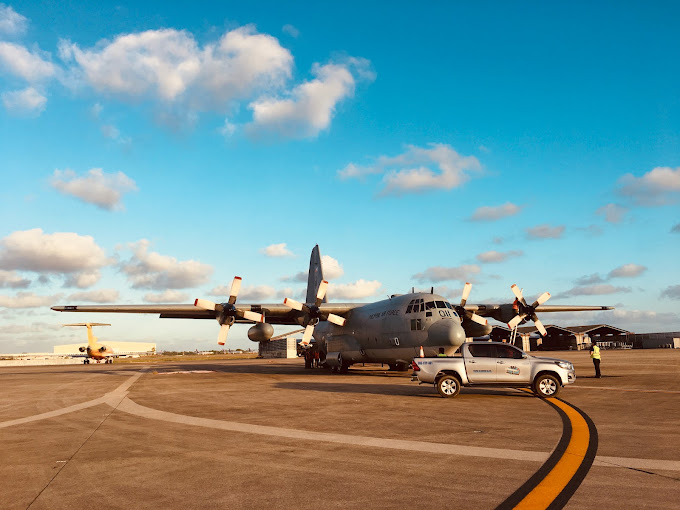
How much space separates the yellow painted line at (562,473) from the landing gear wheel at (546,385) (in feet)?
19.3

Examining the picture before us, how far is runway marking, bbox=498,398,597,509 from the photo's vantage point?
5445mm

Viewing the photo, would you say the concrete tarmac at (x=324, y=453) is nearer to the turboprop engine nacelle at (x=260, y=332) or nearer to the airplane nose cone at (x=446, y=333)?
the airplane nose cone at (x=446, y=333)

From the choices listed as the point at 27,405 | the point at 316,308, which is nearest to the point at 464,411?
the point at 27,405

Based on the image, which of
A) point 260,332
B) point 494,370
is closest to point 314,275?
point 260,332

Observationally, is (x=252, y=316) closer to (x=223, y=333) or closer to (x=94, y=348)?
(x=223, y=333)

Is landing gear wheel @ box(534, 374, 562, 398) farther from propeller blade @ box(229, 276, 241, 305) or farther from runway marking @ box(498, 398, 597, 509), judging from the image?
propeller blade @ box(229, 276, 241, 305)

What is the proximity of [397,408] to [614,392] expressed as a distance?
8.34m

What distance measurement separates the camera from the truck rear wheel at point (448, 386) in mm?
16453

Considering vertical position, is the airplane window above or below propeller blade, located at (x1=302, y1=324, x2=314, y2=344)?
below

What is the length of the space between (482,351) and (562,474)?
32.9 feet

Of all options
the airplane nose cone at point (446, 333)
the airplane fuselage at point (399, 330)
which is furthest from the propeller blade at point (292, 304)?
the airplane nose cone at point (446, 333)

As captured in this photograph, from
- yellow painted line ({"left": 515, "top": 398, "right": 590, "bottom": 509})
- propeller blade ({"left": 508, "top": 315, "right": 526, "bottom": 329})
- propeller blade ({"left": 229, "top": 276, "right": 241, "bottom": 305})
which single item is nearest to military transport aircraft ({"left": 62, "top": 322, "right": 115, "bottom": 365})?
propeller blade ({"left": 229, "top": 276, "right": 241, "bottom": 305})

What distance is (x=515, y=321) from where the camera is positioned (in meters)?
30.5

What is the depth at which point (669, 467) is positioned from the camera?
686cm
